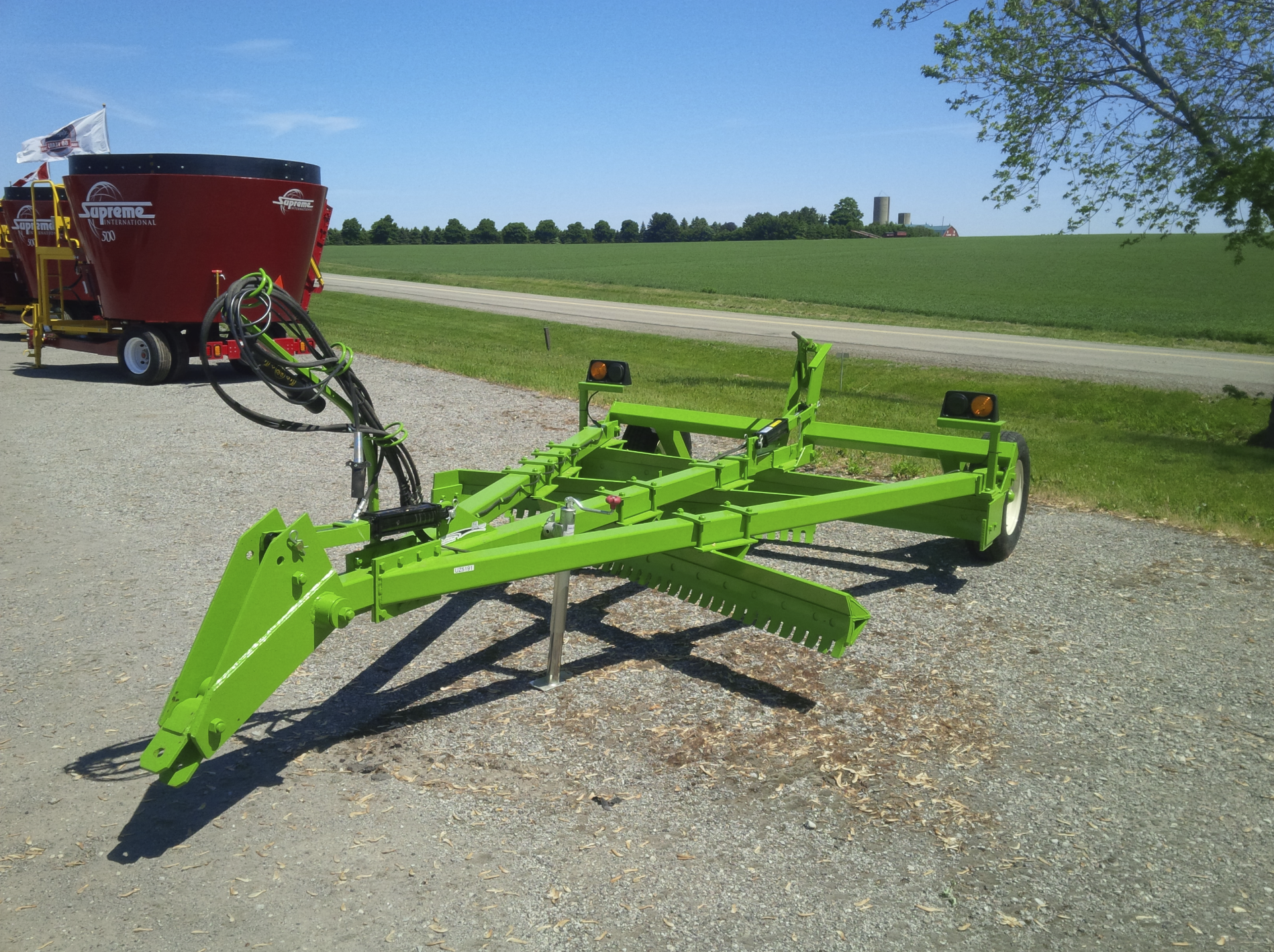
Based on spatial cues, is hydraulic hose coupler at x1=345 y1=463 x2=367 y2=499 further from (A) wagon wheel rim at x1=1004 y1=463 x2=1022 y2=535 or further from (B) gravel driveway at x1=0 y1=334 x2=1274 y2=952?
(A) wagon wheel rim at x1=1004 y1=463 x2=1022 y2=535

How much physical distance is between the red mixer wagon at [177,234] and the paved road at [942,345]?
11.9 meters

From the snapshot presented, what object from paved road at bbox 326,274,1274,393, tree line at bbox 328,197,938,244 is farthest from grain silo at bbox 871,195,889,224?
paved road at bbox 326,274,1274,393

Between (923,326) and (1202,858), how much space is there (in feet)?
89.1

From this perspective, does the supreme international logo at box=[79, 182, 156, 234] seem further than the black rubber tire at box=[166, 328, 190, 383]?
No

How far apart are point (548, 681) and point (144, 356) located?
1074 cm

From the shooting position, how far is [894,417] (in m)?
11.3

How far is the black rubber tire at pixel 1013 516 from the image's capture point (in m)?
6.21

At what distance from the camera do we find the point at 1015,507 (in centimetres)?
643

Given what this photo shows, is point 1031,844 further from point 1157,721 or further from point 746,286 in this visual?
point 746,286

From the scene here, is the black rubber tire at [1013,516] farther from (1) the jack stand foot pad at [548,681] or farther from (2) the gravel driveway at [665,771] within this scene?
(1) the jack stand foot pad at [548,681]

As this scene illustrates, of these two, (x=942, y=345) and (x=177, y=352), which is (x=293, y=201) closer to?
(x=177, y=352)

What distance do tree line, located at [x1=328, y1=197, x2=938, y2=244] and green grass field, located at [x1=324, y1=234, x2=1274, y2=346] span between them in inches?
344

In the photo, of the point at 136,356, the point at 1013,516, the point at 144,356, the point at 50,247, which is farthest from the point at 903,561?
the point at 50,247

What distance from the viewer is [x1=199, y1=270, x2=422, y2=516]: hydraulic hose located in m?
3.52
